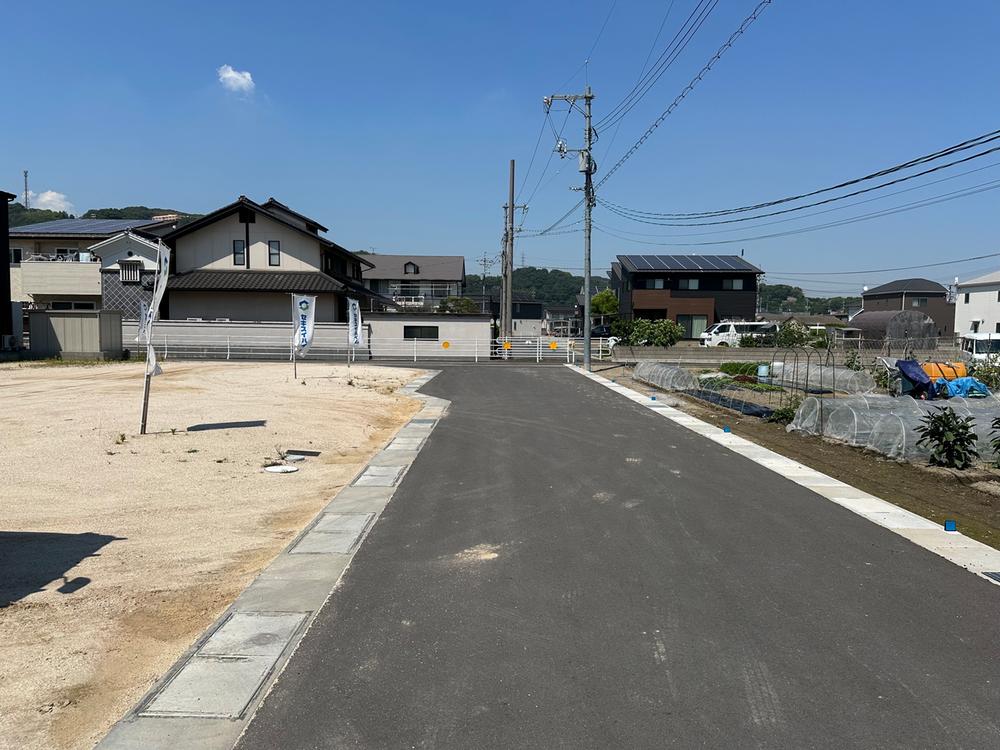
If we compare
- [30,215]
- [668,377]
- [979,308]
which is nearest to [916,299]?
[979,308]

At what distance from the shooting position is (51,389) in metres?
17.9

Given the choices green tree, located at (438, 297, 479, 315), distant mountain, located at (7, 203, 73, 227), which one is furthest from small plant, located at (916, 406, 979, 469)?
distant mountain, located at (7, 203, 73, 227)

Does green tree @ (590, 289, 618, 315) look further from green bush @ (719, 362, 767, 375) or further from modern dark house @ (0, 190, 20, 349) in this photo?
modern dark house @ (0, 190, 20, 349)

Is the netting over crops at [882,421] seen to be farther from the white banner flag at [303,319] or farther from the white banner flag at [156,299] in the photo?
the white banner flag at [303,319]

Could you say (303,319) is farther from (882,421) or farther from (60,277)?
A: (60,277)

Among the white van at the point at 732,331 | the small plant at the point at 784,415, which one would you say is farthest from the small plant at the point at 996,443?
the white van at the point at 732,331

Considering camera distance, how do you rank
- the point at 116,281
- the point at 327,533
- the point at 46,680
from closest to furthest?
1. the point at 46,680
2. the point at 327,533
3. the point at 116,281

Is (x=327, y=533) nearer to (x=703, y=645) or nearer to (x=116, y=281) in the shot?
(x=703, y=645)

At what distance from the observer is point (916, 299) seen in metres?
67.7

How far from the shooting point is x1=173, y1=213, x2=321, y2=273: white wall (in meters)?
39.3

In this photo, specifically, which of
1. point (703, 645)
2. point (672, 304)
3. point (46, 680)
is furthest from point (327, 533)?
point (672, 304)

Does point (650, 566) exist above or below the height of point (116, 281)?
below

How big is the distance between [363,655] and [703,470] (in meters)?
7.06

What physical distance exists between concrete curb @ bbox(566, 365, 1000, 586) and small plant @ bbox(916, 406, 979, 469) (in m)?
2.29
